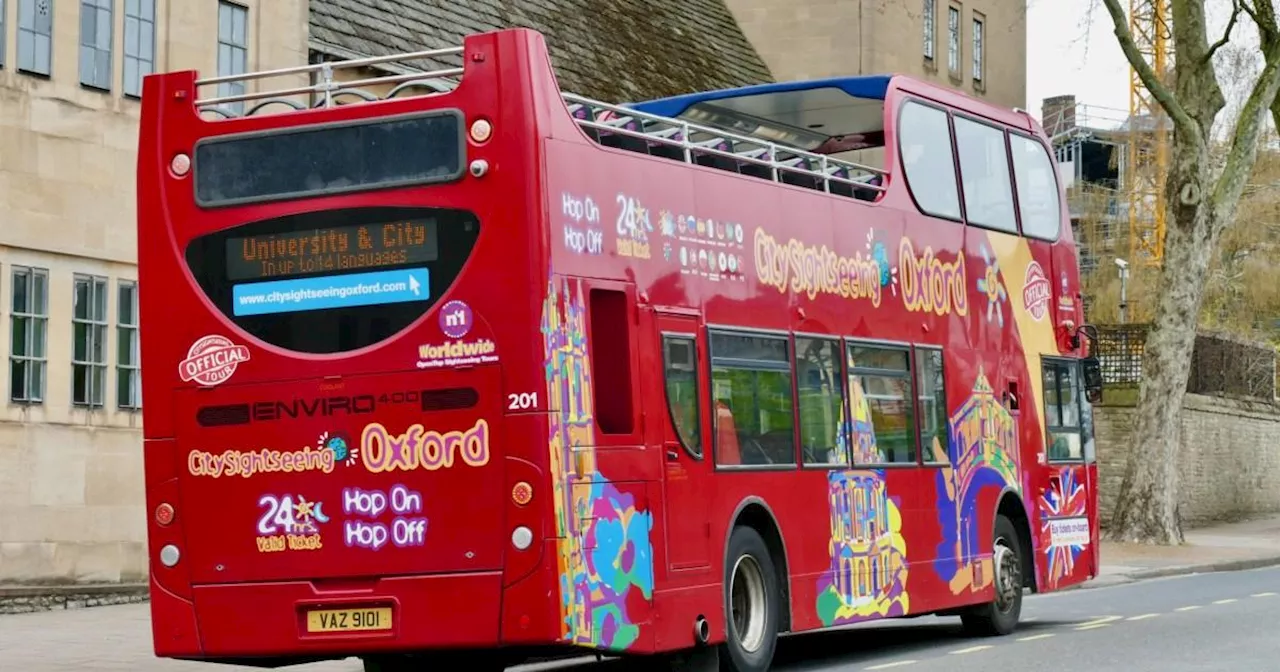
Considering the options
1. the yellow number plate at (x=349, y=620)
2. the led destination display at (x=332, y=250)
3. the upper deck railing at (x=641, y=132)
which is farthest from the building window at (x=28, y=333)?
the yellow number plate at (x=349, y=620)

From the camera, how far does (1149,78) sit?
3281 cm

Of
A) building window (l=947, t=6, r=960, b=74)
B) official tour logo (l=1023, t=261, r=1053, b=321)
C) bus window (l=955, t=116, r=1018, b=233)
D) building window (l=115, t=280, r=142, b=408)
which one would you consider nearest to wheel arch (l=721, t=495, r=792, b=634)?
bus window (l=955, t=116, r=1018, b=233)

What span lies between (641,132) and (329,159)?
2141 millimetres

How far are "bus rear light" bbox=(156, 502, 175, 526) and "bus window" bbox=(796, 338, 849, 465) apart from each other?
173 inches

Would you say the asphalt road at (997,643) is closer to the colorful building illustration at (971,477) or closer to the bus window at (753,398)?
the colorful building illustration at (971,477)

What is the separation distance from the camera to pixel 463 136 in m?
12.3

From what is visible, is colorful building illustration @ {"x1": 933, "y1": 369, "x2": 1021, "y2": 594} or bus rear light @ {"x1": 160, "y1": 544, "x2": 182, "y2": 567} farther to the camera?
colorful building illustration @ {"x1": 933, "y1": 369, "x2": 1021, "y2": 594}

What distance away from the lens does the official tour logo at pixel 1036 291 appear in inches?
770

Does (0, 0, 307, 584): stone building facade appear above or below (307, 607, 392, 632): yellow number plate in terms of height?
above

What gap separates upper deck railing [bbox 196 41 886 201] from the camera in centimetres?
1256

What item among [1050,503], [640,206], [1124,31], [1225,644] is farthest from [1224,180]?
[640,206]

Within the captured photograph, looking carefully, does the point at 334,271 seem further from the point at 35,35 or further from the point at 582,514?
the point at 35,35

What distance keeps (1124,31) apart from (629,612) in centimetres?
2222

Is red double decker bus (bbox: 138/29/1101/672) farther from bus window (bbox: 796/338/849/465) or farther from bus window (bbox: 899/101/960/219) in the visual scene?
bus window (bbox: 899/101/960/219)
